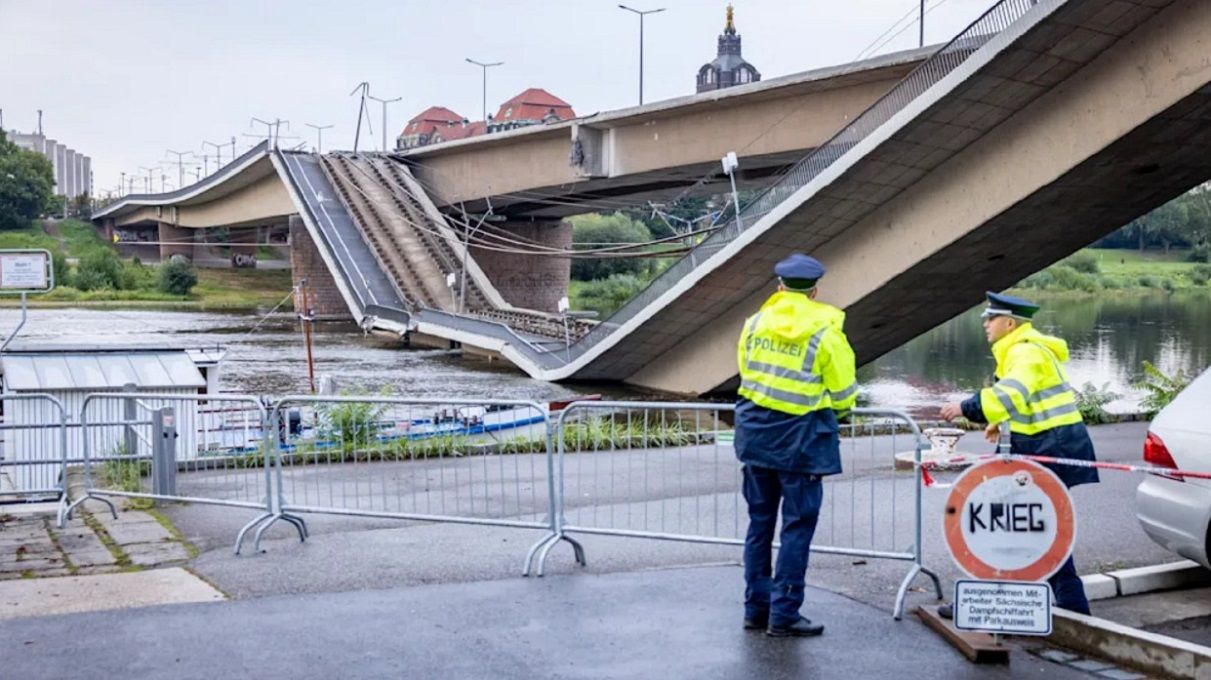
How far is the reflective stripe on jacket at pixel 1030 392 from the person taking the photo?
7211mm

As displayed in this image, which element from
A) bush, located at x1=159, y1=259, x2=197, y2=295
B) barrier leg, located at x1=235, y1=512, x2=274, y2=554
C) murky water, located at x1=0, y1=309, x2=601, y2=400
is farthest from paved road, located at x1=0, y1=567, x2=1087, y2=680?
bush, located at x1=159, y1=259, x2=197, y2=295

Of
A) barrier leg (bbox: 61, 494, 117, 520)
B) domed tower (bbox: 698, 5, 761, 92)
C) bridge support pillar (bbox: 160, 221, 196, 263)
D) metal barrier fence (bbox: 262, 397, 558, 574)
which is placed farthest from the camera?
domed tower (bbox: 698, 5, 761, 92)

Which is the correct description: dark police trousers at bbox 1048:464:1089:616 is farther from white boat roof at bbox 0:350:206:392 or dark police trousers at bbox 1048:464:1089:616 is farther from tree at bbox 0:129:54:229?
tree at bbox 0:129:54:229

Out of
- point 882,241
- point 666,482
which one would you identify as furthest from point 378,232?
point 666,482

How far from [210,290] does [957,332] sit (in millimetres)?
41133

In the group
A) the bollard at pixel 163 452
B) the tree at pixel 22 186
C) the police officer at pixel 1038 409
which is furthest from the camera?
the tree at pixel 22 186

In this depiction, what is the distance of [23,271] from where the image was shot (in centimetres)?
1495

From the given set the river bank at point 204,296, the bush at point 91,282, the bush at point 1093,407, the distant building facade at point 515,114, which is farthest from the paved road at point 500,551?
the distant building facade at point 515,114

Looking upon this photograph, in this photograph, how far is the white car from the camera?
7711mm

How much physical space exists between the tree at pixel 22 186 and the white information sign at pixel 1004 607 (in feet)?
336

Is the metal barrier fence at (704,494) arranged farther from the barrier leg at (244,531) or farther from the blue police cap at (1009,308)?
the barrier leg at (244,531)


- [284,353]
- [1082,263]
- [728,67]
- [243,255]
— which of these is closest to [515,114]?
[728,67]

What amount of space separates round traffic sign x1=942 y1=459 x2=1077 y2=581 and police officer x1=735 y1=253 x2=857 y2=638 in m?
0.73

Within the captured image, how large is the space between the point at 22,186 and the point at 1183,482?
10463cm
